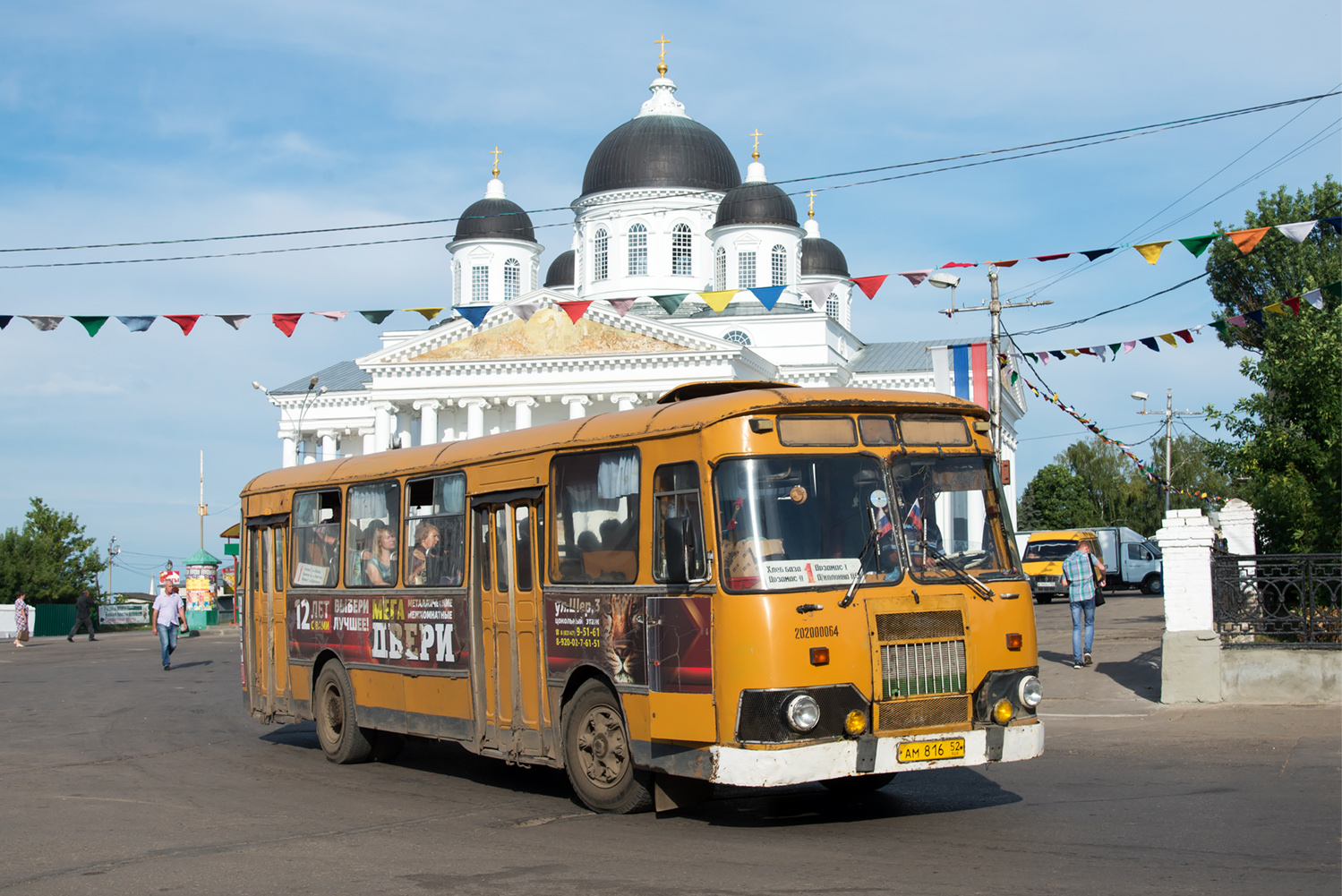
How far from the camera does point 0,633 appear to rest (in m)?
43.9

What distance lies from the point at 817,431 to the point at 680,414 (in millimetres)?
841

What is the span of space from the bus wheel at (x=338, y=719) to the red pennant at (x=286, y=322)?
11.3 meters

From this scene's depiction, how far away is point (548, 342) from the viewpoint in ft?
190

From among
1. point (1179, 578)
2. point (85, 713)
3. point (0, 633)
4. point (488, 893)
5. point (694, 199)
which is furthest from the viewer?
point (694, 199)

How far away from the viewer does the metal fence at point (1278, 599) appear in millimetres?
13133

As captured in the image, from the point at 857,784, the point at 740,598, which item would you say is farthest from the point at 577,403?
the point at 740,598

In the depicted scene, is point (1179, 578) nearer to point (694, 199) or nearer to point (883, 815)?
point (883, 815)

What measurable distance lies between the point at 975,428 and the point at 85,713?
41.2 ft

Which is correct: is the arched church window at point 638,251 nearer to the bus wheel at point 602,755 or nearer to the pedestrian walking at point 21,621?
the pedestrian walking at point 21,621

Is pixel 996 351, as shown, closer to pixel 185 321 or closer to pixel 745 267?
pixel 185 321

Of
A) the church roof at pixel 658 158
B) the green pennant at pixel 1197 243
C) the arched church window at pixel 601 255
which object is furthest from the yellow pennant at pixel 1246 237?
the arched church window at pixel 601 255

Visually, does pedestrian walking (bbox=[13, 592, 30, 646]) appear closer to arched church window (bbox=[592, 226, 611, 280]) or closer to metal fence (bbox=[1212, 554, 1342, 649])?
arched church window (bbox=[592, 226, 611, 280])

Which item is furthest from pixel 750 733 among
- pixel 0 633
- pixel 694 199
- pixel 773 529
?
pixel 694 199

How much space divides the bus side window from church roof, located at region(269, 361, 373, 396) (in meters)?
64.0
